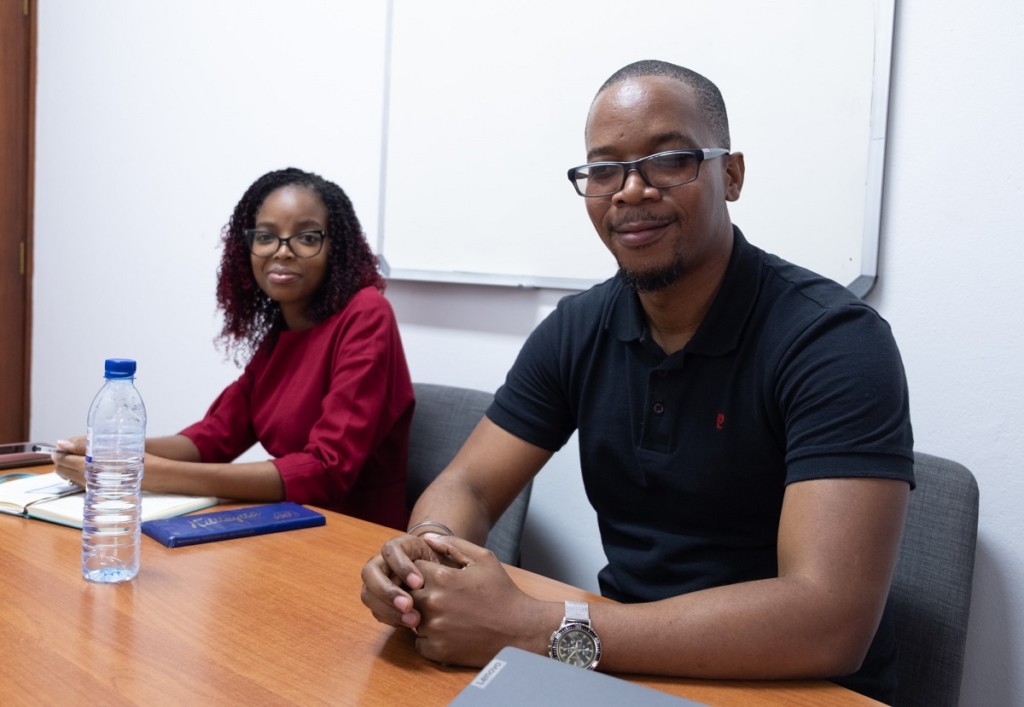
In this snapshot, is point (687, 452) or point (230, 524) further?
point (230, 524)

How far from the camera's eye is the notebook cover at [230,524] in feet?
4.23

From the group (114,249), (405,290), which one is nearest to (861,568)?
(405,290)

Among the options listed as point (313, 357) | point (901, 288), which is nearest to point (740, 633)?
point (901, 288)

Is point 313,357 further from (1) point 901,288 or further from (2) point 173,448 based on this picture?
(1) point 901,288

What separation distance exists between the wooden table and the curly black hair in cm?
86

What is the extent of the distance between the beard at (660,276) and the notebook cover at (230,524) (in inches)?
26.0

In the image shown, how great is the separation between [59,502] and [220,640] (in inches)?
26.6

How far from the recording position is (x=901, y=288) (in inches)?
62.3

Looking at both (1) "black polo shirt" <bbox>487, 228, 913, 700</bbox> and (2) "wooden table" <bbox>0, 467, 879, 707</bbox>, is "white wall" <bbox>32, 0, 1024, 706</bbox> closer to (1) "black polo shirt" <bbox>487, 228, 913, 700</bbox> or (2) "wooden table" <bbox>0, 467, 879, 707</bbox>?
(1) "black polo shirt" <bbox>487, 228, 913, 700</bbox>

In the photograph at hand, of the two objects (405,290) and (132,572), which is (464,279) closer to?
(405,290)

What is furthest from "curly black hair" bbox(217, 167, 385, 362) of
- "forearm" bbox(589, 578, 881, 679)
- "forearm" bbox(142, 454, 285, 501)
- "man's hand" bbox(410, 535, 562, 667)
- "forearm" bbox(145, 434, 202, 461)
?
"forearm" bbox(589, 578, 881, 679)

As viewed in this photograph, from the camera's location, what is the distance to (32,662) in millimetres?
862

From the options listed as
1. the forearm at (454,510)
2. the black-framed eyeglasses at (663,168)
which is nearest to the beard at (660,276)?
the black-framed eyeglasses at (663,168)

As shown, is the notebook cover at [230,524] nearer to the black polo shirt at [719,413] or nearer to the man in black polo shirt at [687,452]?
the man in black polo shirt at [687,452]
